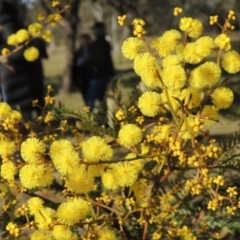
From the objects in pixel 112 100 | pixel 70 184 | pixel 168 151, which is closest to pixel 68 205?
pixel 70 184

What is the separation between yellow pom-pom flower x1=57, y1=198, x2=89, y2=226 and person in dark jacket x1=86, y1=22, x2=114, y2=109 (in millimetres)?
6763

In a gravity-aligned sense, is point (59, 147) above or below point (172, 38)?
below

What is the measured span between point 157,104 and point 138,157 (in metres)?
0.16

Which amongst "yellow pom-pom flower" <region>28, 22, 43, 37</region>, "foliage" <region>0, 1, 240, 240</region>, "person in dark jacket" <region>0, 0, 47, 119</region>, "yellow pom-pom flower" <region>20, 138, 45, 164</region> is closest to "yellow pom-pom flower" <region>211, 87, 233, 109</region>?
"foliage" <region>0, 1, 240, 240</region>

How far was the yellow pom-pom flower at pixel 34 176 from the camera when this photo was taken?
1.59m

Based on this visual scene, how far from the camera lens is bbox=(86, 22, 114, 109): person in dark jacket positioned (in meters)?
8.54

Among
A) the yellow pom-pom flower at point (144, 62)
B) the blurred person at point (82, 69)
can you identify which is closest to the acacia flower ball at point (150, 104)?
the yellow pom-pom flower at point (144, 62)

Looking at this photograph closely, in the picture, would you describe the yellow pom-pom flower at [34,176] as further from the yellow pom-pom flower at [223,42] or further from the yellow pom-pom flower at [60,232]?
the yellow pom-pom flower at [223,42]

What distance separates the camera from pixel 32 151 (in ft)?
5.29

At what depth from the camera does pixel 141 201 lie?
7.83ft

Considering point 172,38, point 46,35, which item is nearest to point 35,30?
point 46,35

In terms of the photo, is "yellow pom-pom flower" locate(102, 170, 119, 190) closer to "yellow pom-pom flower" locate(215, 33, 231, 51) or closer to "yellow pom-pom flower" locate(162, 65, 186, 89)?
"yellow pom-pom flower" locate(162, 65, 186, 89)

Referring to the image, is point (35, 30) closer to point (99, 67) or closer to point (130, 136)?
point (130, 136)

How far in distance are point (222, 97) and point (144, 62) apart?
303mm
